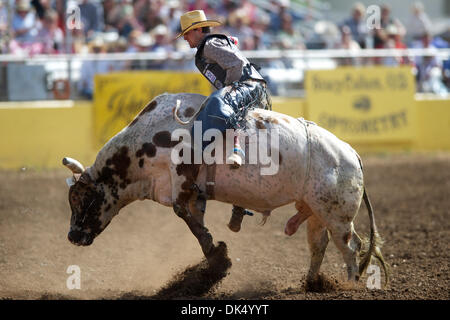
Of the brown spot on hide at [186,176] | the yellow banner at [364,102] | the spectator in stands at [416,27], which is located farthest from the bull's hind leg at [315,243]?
the spectator in stands at [416,27]

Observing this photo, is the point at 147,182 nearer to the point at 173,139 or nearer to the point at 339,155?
the point at 173,139

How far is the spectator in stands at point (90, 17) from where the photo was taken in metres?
13.0

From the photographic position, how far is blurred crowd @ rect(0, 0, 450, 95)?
492 inches

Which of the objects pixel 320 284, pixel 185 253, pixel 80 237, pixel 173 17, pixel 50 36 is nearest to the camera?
Answer: pixel 80 237

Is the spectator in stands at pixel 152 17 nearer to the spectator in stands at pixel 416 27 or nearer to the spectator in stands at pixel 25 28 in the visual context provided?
the spectator in stands at pixel 25 28

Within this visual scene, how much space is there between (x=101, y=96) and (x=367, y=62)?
4841mm

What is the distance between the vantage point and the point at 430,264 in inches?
272

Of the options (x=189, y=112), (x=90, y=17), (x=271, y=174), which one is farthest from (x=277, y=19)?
(x=271, y=174)

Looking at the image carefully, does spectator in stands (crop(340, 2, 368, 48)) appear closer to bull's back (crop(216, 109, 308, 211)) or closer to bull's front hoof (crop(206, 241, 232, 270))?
bull's back (crop(216, 109, 308, 211))

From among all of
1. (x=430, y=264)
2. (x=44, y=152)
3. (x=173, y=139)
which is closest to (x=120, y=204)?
(x=173, y=139)

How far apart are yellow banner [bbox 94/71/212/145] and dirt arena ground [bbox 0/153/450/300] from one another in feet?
5.23

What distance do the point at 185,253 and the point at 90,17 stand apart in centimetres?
673

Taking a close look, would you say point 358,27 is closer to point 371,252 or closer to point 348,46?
point 348,46

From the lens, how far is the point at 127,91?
12.1 metres
